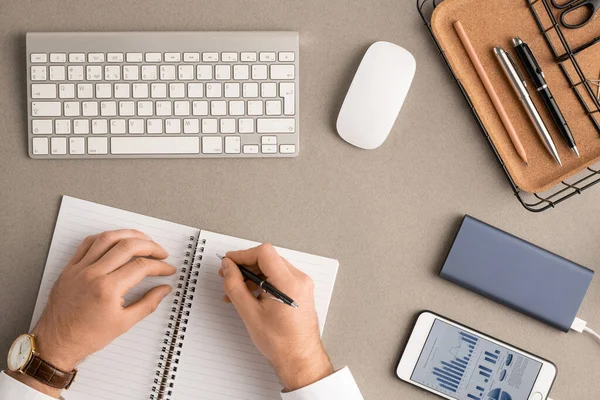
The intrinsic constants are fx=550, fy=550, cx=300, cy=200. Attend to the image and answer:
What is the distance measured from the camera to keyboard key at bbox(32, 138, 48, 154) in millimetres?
922

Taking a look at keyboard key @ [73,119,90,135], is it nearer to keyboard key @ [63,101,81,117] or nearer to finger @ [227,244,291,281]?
keyboard key @ [63,101,81,117]

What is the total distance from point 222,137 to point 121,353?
41cm

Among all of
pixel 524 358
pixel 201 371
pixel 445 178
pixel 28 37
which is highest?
pixel 28 37

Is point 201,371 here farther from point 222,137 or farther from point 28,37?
point 28,37

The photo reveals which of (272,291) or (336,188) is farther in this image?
(336,188)

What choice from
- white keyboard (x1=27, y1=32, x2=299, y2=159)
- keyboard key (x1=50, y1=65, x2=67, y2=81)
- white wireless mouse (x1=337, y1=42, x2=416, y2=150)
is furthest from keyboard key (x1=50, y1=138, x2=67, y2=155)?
white wireless mouse (x1=337, y1=42, x2=416, y2=150)

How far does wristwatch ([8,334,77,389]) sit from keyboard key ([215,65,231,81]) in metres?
0.53

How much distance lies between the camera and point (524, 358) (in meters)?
0.95

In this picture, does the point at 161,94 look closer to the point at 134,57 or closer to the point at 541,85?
the point at 134,57

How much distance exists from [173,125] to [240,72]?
144 mm

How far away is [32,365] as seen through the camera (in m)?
0.89

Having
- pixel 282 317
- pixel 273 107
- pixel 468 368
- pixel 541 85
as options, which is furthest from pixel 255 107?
pixel 468 368

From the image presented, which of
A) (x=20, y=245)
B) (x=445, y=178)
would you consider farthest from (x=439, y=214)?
(x=20, y=245)

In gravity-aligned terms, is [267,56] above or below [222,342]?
above
